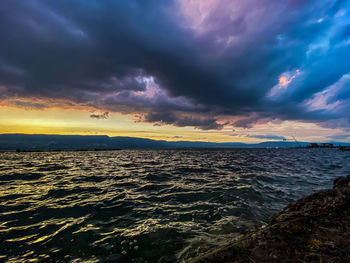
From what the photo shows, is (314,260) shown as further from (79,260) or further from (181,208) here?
(181,208)

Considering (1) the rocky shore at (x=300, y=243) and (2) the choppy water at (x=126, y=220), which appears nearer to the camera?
(1) the rocky shore at (x=300, y=243)

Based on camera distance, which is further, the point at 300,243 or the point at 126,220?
the point at 126,220

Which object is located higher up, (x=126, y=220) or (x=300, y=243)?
(x=300, y=243)

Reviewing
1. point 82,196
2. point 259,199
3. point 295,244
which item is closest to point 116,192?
point 82,196

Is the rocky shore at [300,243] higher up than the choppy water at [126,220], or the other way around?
the rocky shore at [300,243]

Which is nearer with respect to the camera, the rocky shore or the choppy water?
the rocky shore

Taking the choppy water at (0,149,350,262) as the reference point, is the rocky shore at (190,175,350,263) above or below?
above

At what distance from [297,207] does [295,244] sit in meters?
3.19

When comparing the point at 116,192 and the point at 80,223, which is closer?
the point at 80,223

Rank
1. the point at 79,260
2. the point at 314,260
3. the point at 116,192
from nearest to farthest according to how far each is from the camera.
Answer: the point at 314,260, the point at 79,260, the point at 116,192

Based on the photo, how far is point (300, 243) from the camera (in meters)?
3.16

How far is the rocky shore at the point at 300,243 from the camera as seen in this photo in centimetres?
282

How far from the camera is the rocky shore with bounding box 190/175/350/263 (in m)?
2.82

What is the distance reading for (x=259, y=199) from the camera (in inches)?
404
